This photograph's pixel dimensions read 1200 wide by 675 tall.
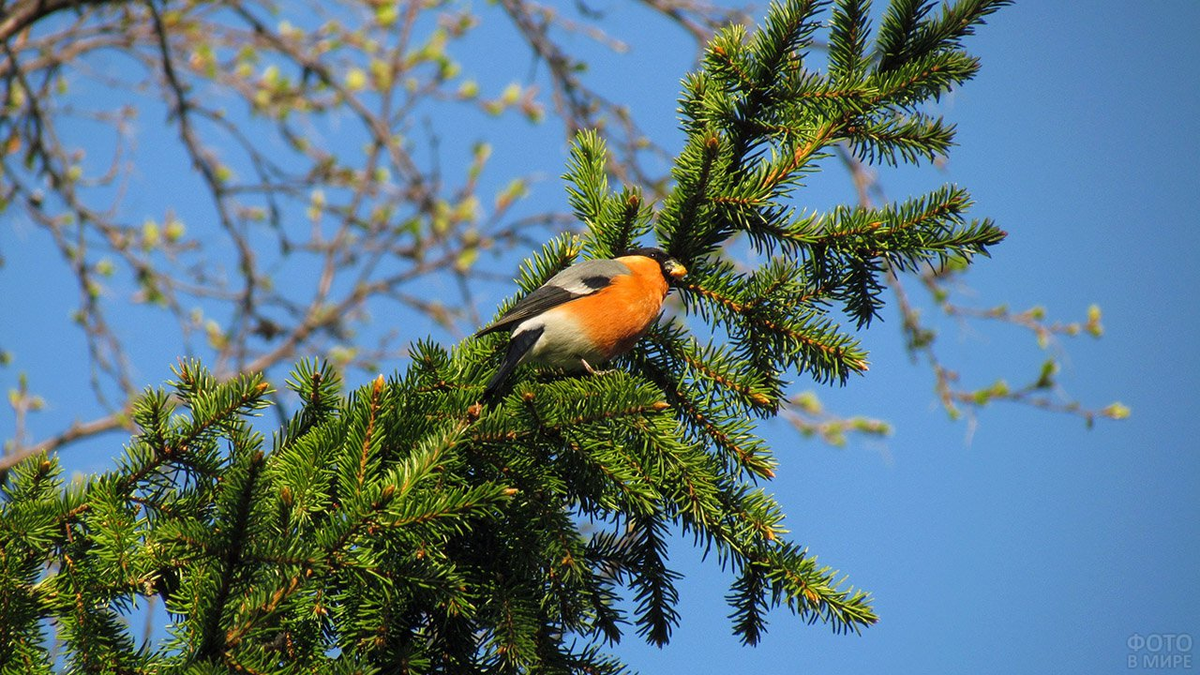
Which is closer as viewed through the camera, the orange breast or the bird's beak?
the bird's beak

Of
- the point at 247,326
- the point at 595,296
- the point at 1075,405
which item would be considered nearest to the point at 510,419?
the point at 595,296

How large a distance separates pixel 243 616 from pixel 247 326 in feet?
22.9

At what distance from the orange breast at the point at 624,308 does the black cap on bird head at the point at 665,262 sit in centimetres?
2

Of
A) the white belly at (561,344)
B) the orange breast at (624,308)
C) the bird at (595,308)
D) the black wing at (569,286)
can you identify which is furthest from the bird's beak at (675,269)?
the white belly at (561,344)

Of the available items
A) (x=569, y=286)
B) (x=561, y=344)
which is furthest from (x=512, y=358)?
(x=569, y=286)

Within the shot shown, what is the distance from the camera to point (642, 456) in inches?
94.3

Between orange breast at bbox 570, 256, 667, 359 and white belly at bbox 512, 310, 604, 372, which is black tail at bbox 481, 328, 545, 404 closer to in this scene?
white belly at bbox 512, 310, 604, 372

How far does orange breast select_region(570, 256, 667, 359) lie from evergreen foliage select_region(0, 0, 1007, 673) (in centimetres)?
8

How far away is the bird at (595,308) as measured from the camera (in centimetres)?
309

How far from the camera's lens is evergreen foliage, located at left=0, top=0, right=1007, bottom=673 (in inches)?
74.1

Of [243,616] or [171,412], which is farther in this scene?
[171,412]

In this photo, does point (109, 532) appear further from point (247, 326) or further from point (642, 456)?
point (247, 326)

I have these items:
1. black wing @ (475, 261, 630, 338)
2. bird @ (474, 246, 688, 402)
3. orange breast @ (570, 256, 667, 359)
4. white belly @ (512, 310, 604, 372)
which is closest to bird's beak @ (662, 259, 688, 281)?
bird @ (474, 246, 688, 402)

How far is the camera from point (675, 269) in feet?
9.87
